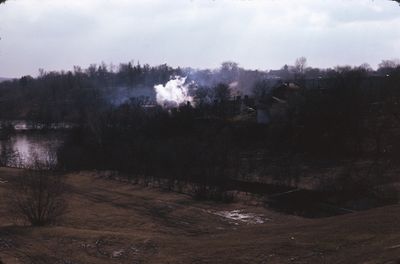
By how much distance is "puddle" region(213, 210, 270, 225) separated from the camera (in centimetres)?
3077

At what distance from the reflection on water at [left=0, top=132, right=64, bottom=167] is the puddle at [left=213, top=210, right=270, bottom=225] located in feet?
95.3

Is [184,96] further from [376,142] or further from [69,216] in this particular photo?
[69,216]

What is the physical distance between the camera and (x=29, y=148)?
85438mm

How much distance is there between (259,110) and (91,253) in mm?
56853

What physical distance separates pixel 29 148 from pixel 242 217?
60.7 meters

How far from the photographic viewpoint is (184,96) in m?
130

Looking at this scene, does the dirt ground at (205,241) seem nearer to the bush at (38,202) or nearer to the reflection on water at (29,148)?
the bush at (38,202)

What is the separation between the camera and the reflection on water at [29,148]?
68938 mm

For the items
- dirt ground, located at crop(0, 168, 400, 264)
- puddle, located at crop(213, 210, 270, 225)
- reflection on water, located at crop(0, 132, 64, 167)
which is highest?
dirt ground, located at crop(0, 168, 400, 264)

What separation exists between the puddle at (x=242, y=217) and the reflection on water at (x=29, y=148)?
2906 cm

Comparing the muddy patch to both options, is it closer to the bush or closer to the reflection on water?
the bush

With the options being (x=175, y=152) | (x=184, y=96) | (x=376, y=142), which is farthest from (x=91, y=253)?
(x=184, y=96)

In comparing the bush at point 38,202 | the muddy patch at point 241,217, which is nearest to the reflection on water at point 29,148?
the muddy patch at point 241,217

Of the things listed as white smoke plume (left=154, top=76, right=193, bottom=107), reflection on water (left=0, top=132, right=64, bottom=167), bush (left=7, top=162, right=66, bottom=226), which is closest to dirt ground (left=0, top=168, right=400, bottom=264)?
bush (left=7, top=162, right=66, bottom=226)
